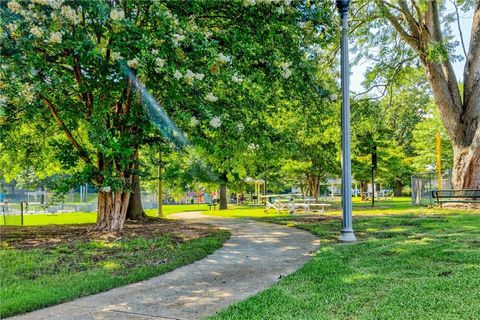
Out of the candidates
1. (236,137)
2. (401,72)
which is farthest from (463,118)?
(236,137)

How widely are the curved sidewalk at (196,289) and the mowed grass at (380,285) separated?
13.1 inches

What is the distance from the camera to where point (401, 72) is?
18.2 meters

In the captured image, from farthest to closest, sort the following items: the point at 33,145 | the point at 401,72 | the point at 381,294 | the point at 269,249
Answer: the point at 401,72 → the point at 33,145 → the point at 269,249 → the point at 381,294

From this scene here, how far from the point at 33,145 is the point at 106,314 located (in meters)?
10.8

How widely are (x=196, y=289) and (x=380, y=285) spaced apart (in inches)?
85.4

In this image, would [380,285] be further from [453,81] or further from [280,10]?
[453,81]

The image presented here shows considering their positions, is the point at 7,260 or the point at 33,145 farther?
the point at 33,145

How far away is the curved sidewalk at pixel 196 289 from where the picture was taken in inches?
155

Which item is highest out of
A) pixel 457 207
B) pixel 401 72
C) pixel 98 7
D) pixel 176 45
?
pixel 401 72

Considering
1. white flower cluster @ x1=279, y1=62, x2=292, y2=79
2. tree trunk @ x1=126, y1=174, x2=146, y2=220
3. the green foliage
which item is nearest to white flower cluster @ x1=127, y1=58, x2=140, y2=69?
white flower cluster @ x1=279, y1=62, x2=292, y2=79

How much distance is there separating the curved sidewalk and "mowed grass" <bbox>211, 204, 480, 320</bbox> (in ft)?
1.09

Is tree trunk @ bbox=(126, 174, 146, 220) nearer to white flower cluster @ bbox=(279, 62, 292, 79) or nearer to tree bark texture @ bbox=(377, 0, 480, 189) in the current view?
white flower cluster @ bbox=(279, 62, 292, 79)

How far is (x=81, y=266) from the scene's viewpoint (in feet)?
20.0

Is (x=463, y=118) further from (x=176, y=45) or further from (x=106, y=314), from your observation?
(x=106, y=314)
